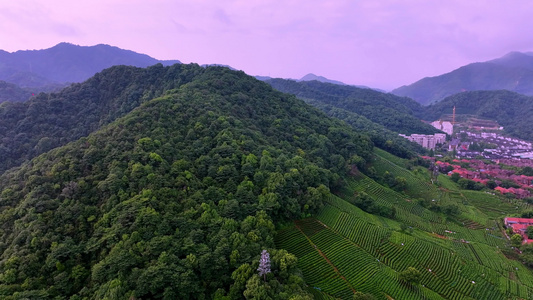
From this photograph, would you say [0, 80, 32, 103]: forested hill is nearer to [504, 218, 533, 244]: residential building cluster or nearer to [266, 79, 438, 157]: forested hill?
[266, 79, 438, 157]: forested hill

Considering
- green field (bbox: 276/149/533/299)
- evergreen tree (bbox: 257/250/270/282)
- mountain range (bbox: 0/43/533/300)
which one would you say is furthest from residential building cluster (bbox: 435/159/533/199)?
evergreen tree (bbox: 257/250/270/282)

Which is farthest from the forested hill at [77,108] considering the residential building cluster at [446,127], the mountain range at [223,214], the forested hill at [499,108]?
the forested hill at [499,108]

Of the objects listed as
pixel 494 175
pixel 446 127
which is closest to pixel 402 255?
pixel 494 175

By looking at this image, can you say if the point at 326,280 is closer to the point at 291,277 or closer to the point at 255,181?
the point at 291,277

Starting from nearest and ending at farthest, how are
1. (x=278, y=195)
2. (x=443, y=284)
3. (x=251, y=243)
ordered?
(x=251, y=243), (x=443, y=284), (x=278, y=195)

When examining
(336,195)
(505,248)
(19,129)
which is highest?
(19,129)

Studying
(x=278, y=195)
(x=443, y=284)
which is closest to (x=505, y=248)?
(x=443, y=284)
